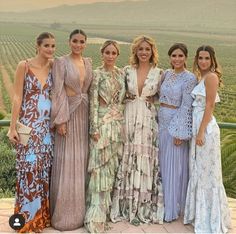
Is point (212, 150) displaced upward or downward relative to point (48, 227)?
upward

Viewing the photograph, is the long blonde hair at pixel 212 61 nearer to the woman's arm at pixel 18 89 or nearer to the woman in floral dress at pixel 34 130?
the woman in floral dress at pixel 34 130

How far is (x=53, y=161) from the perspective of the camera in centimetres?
356

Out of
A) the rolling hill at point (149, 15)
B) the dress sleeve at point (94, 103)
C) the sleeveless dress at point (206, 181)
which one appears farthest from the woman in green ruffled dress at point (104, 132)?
the rolling hill at point (149, 15)

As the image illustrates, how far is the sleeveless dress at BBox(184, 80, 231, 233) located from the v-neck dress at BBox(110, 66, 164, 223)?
30cm

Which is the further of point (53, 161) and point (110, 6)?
point (110, 6)

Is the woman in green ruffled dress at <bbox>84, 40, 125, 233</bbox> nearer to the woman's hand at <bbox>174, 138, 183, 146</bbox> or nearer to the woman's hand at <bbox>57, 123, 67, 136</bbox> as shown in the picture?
the woman's hand at <bbox>57, 123, 67, 136</bbox>

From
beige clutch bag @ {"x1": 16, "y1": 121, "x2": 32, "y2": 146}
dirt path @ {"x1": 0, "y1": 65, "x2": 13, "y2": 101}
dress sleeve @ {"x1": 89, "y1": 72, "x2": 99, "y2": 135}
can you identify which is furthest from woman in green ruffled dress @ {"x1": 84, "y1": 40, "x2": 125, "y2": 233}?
dirt path @ {"x1": 0, "y1": 65, "x2": 13, "y2": 101}

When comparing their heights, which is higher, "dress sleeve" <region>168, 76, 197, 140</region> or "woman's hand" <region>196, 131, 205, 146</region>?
"dress sleeve" <region>168, 76, 197, 140</region>

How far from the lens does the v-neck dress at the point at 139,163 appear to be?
3.65 meters

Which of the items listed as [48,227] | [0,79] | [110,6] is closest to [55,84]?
[48,227]

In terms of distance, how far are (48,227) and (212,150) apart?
1.45 metres

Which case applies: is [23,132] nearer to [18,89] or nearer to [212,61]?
[18,89]

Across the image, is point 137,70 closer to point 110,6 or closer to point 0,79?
point 0,79

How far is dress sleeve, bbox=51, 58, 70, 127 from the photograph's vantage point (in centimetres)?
341
